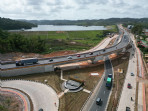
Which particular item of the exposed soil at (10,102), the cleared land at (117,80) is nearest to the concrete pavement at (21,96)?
the exposed soil at (10,102)

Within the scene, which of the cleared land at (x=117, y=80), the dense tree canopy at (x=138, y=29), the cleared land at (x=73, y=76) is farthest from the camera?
the dense tree canopy at (x=138, y=29)

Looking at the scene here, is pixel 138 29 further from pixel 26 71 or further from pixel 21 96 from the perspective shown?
pixel 21 96

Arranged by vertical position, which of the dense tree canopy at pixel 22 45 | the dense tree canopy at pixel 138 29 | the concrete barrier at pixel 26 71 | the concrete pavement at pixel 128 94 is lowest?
the concrete pavement at pixel 128 94

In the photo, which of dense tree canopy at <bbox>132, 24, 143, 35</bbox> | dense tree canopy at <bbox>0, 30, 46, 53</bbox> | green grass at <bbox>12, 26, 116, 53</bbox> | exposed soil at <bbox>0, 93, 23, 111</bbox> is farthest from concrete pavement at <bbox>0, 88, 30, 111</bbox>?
dense tree canopy at <bbox>132, 24, 143, 35</bbox>

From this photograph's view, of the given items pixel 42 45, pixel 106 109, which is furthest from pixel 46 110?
pixel 42 45

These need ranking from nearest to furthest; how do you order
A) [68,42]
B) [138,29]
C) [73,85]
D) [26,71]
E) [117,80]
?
[73,85] < [117,80] < [26,71] < [68,42] < [138,29]

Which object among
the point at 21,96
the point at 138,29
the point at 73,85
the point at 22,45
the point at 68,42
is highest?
the point at 138,29

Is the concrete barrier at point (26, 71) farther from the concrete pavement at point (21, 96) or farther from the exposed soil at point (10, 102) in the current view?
the exposed soil at point (10, 102)

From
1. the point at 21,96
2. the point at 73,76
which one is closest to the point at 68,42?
the point at 73,76

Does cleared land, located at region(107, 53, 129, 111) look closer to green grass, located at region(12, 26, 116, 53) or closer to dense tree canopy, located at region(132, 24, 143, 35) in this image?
green grass, located at region(12, 26, 116, 53)
